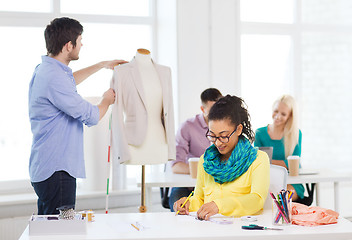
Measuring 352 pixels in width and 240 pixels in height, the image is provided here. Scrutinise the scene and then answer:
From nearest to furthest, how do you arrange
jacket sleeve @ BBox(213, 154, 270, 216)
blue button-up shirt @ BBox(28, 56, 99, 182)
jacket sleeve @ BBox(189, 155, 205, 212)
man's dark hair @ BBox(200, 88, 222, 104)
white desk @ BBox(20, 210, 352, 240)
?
white desk @ BBox(20, 210, 352, 240) → jacket sleeve @ BBox(213, 154, 270, 216) → jacket sleeve @ BBox(189, 155, 205, 212) → blue button-up shirt @ BBox(28, 56, 99, 182) → man's dark hair @ BBox(200, 88, 222, 104)

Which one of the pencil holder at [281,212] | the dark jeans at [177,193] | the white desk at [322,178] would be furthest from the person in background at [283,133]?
the pencil holder at [281,212]

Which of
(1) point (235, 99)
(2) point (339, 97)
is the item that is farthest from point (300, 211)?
(2) point (339, 97)

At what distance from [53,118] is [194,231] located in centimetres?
122

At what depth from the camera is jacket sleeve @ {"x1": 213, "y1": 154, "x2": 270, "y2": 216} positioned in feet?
8.14

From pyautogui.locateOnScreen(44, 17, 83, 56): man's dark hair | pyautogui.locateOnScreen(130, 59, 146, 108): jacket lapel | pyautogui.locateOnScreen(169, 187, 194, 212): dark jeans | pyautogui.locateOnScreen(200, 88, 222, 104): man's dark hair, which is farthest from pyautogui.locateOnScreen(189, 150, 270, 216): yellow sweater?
pyautogui.locateOnScreen(200, 88, 222, 104): man's dark hair

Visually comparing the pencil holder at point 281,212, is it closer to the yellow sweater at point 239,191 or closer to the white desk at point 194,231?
the white desk at point 194,231

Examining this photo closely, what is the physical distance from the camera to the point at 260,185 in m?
2.57

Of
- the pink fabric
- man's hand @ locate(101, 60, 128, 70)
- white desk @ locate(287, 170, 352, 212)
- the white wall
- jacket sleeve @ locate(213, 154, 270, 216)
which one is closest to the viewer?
the pink fabric

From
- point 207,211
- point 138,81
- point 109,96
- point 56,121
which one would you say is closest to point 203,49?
point 138,81

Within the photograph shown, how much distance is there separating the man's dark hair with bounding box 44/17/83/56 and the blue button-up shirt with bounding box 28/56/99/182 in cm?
8

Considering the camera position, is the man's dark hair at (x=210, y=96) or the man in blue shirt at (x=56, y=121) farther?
the man's dark hair at (x=210, y=96)

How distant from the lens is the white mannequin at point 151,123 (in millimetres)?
3836

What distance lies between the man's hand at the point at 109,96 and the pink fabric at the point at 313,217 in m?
1.71

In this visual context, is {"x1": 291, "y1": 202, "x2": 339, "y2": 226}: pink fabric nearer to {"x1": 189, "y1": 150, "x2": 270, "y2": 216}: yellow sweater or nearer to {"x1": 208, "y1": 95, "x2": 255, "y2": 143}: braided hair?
{"x1": 189, "y1": 150, "x2": 270, "y2": 216}: yellow sweater
